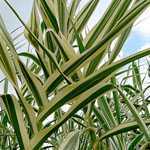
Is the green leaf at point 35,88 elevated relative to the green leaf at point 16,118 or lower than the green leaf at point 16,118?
elevated

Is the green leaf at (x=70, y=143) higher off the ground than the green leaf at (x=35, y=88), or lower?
lower

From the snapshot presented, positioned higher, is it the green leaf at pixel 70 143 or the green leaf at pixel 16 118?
the green leaf at pixel 16 118

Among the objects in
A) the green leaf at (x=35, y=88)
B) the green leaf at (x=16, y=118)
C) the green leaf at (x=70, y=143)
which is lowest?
the green leaf at (x=70, y=143)

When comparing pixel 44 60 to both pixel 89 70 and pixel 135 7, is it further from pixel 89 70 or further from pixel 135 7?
pixel 135 7

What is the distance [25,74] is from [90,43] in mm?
198

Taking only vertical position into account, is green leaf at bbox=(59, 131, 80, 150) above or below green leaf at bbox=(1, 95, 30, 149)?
below

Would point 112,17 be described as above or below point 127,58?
above

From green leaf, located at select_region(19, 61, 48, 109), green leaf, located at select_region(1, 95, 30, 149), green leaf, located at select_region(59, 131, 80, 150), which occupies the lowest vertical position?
green leaf, located at select_region(59, 131, 80, 150)

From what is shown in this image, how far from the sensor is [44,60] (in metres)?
0.65

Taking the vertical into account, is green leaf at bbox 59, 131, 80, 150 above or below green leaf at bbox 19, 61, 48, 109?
below

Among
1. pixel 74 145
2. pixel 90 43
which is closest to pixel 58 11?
pixel 90 43

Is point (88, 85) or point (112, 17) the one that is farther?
point (112, 17)

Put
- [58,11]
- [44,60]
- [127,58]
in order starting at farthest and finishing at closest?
[58,11] < [44,60] < [127,58]

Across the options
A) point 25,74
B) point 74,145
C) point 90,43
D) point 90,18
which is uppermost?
point 90,18
